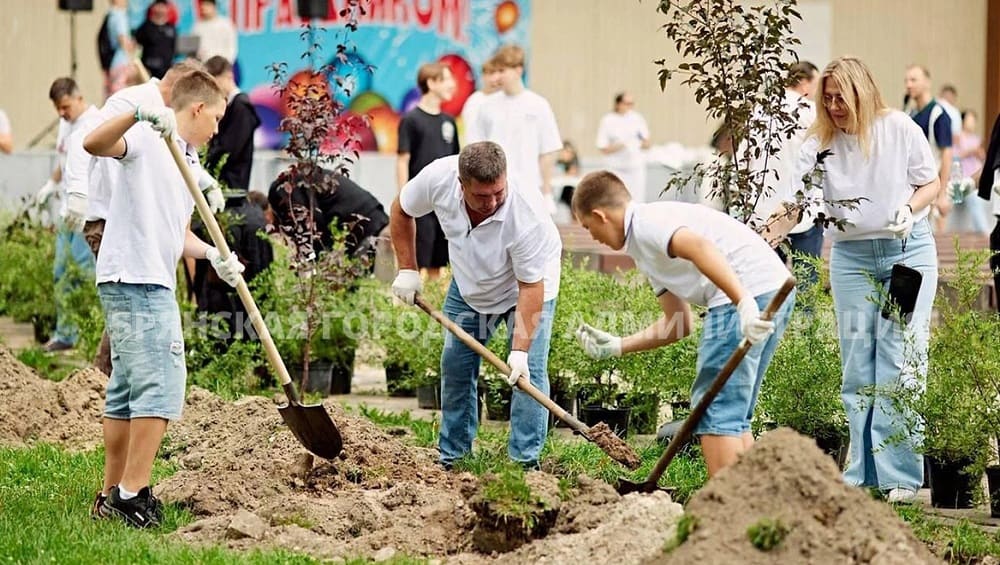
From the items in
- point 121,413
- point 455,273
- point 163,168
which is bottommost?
point 121,413

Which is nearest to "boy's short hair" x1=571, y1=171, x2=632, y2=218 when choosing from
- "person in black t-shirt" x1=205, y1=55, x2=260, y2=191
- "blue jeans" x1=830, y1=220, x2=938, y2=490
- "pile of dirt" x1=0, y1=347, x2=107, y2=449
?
"blue jeans" x1=830, y1=220, x2=938, y2=490

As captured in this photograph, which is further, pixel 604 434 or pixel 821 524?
pixel 604 434

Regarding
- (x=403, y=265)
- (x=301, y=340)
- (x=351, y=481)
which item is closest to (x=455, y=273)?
(x=403, y=265)

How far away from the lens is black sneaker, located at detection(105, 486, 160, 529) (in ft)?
18.8

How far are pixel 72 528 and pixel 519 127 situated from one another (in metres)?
5.57

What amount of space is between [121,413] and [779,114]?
3040 millimetres

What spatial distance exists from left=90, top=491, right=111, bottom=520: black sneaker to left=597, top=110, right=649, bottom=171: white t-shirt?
47.1 ft

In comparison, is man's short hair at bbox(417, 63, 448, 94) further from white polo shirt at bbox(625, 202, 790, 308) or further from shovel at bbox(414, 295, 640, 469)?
white polo shirt at bbox(625, 202, 790, 308)

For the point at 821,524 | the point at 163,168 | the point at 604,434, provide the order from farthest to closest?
1. the point at 604,434
2. the point at 163,168
3. the point at 821,524

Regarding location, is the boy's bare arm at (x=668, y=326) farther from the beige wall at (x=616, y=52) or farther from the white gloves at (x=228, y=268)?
the beige wall at (x=616, y=52)

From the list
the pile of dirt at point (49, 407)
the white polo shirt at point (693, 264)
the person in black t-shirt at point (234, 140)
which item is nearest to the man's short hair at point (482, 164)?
the white polo shirt at point (693, 264)

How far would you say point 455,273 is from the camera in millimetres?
6711

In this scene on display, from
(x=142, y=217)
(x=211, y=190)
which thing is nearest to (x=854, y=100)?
(x=211, y=190)

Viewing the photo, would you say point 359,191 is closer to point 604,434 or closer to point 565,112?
point 604,434
